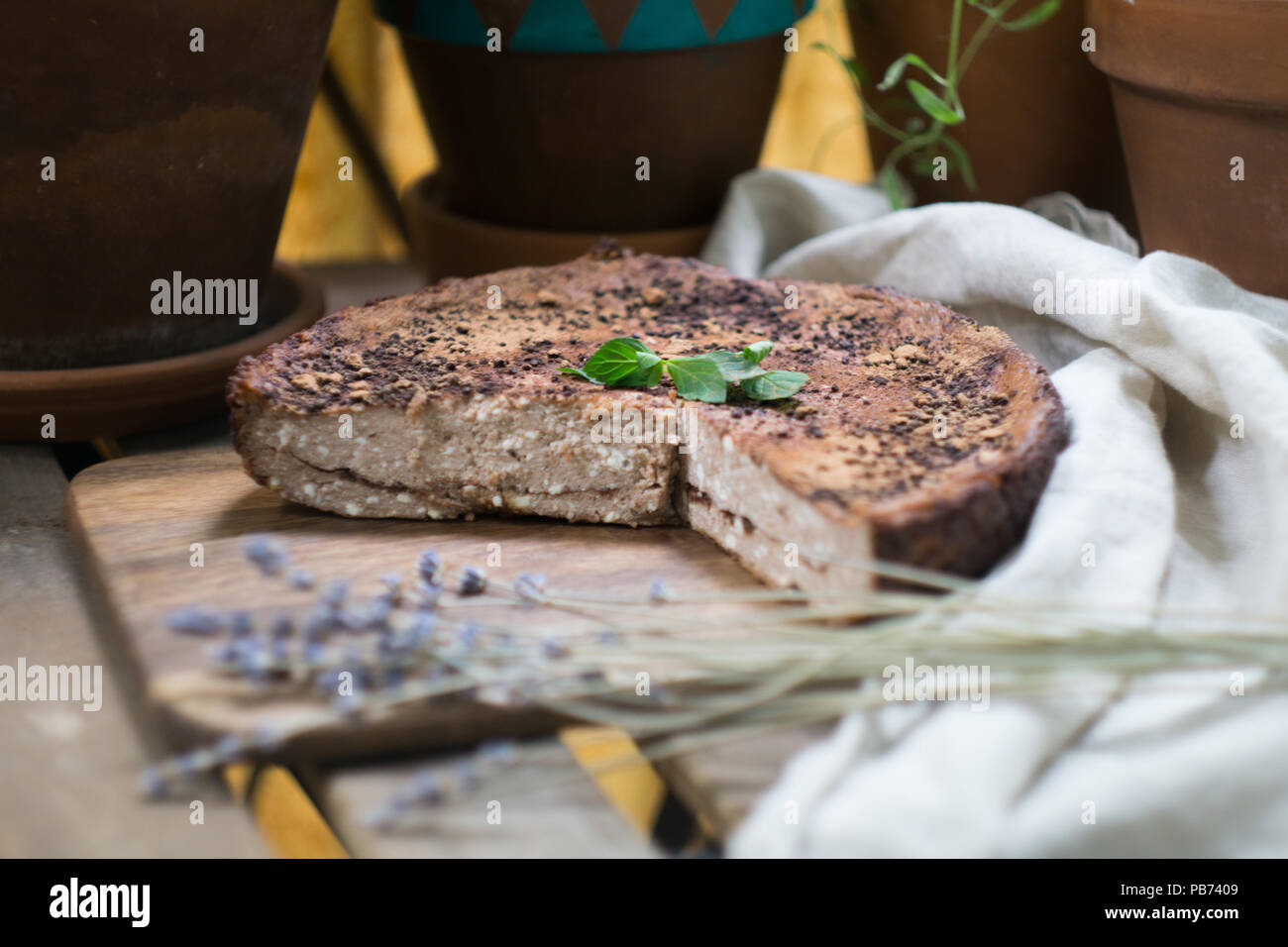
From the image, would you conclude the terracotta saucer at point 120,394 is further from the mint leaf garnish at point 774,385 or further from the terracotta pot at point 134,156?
the mint leaf garnish at point 774,385

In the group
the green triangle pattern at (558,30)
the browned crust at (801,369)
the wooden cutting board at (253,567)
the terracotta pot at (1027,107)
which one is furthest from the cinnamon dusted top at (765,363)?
the terracotta pot at (1027,107)

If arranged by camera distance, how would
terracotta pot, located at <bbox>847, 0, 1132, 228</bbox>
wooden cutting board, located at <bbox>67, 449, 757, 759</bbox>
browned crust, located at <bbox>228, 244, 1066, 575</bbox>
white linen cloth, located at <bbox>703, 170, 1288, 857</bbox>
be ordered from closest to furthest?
1. white linen cloth, located at <bbox>703, 170, 1288, 857</bbox>
2. wooden cutting board, located at <bbox>67, 449, 757, 759</bbox>
3. browned crust, located at <bbox>228, 244, 1066, 575</bbox>
4. terracotta pot, located at <bbox>847, 0, 1132, 228</bbox>

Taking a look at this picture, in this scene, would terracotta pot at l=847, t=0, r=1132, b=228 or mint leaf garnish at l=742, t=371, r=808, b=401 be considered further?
terracotta pot at l=847, t=0, r=1132, b=228

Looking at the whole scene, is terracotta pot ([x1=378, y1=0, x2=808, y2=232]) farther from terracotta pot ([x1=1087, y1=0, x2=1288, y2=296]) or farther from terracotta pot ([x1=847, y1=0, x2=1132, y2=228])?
terracotta pot ([x1=1087, y1=0, x2=1288, y2=296])

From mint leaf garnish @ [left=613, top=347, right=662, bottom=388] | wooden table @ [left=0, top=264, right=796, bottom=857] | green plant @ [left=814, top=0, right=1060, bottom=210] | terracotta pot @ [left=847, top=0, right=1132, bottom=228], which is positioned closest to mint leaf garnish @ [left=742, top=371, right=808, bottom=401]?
mint leaf garnish @ [left=613, top=347, right=662, bottom=388]

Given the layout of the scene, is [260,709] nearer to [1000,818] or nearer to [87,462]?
[1000,818]

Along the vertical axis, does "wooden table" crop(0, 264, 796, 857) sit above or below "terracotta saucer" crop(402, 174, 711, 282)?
below
